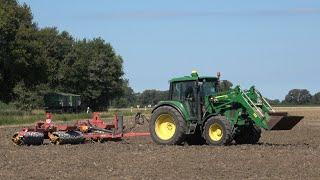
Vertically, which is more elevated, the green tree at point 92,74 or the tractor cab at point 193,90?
the green tree at point 92,74

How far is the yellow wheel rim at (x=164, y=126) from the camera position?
22062 mm

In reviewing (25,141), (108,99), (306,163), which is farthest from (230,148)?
(108,99)

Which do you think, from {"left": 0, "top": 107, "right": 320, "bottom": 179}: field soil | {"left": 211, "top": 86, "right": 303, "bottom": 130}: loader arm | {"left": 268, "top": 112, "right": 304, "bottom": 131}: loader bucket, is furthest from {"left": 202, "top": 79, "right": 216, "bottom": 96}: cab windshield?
{"left": 268, "top": 112, "right": 304, "bottom": 131}: loader bucket

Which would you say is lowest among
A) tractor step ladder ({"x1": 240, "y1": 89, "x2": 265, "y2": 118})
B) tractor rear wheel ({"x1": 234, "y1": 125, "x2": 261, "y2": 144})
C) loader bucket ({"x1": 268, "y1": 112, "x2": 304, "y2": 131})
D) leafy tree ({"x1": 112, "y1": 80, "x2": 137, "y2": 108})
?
tractor rear wheel ({"x1": 234, "y1": 125, "x2": 261, "y2": 144})

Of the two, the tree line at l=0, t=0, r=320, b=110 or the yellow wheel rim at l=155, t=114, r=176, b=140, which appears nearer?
the yellow wheel rim at l=155, t=114, r=176, b=140

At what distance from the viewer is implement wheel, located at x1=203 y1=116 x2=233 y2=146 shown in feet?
65.8

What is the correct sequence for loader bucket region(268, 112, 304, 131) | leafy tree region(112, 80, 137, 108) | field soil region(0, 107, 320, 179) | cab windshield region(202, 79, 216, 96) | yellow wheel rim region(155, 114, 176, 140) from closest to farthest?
field soil region(0, 107, 320, 179)
loader bucket region(268, 112, 304, 131)
cab windshield region(202, 79, 216, 96)
yellow wheel rim region(155, 114, 176, 140)
leafy tree region(112, 80, 137, 108)

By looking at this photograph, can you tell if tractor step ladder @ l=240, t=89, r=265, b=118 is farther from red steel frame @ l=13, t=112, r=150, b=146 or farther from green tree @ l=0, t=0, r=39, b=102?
green tree @ l=0, t=0, r=39, b=102

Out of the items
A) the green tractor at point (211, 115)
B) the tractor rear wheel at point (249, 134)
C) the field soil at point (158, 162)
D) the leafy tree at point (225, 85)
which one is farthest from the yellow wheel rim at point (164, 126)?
the tractor rear wheel at point (249, 134)

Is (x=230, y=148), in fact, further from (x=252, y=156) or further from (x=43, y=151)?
(x=43, y=151)

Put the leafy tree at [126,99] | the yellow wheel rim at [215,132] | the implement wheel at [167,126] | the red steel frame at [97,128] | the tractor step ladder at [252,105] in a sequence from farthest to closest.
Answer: the leafy tree at [126,99] → the red steel frame at [97,128] → the implement wheel at [167,126] → the yellow wheel rim at [215,132] → the tractor step ladder at [252,105]

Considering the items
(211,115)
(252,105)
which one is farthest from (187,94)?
(252,105)

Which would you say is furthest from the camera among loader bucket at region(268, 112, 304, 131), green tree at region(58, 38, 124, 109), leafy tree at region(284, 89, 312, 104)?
leafy tree at region(284, 89, 312, 104)

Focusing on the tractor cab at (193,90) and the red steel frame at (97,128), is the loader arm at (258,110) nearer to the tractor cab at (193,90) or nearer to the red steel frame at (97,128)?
the tractor cab at (193,90)
